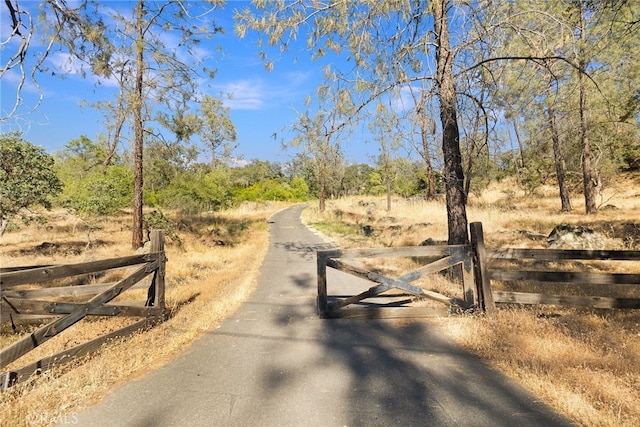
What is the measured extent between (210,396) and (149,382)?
0.88m

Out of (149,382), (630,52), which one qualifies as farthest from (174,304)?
(630,52)

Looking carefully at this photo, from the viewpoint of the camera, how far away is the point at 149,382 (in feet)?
12.1

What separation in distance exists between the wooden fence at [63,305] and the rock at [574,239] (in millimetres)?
10849

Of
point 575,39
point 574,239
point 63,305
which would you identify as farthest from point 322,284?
point 574,239

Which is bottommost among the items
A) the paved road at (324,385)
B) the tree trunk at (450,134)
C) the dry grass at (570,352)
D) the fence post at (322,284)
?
the paved road at (324,385)

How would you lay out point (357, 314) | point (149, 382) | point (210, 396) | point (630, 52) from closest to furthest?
point (210, 396) → point (149, 382) → point (357, 314) → point (630, 52)

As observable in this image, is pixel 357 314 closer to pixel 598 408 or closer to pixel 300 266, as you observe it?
pixel 598 408

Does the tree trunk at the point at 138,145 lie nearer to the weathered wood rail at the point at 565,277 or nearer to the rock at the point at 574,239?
the weathered wood rail at the point at 565,277

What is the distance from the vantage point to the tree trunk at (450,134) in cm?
712

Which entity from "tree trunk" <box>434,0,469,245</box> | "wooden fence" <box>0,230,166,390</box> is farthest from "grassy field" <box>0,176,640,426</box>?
"tree trunk" <box>434,0,469,245</box>

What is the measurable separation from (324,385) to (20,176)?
52.9 feet

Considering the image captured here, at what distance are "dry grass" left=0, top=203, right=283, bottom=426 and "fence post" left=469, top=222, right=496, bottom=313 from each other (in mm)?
4618

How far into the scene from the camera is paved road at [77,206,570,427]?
2.95m

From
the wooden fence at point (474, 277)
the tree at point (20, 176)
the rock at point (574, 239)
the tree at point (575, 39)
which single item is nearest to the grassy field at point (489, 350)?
the wooden fence at point (474, 277)
